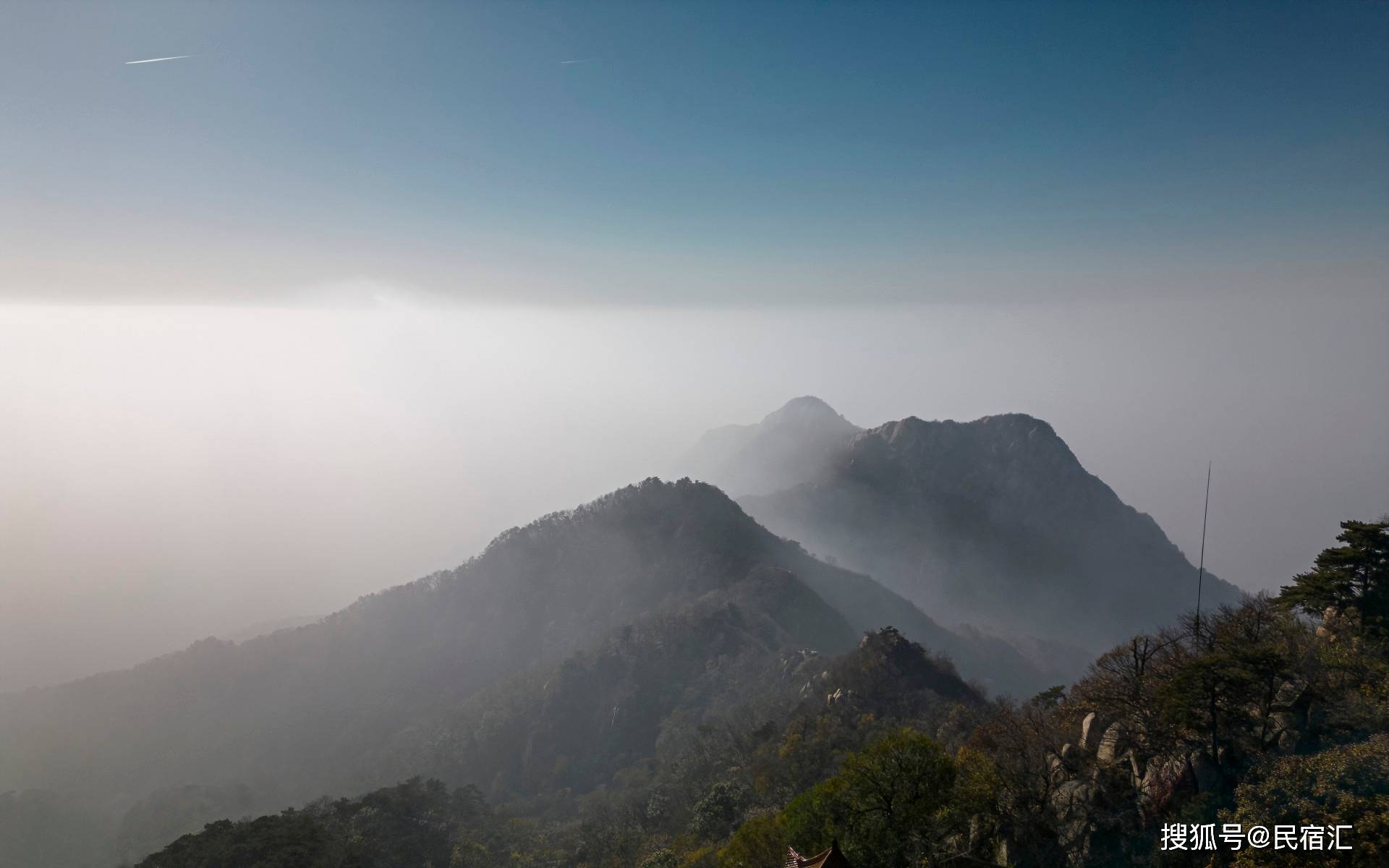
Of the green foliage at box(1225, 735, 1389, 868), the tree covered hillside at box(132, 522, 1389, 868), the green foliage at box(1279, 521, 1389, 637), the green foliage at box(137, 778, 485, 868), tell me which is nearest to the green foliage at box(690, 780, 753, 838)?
the tree covered hillside at box(132, 522, 1389, 868)

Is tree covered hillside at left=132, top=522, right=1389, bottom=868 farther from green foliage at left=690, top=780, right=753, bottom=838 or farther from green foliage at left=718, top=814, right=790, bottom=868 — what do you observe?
green foliage at left=690, top=780, right=753, bottom=838

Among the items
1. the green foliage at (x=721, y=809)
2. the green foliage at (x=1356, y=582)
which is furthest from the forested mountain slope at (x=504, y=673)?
the green foliage at (x=1356, y=582)

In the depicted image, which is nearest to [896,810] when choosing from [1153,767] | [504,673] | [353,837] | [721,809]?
[1153,767]

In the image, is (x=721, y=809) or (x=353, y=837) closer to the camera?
(x=721, y=809)

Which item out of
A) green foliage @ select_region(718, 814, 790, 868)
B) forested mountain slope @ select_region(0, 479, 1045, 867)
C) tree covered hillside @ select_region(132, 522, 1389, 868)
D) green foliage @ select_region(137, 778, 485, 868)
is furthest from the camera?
forested mountain slope @ select_region(0, 479, 1045, 867)

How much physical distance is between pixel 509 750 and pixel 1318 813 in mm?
106300

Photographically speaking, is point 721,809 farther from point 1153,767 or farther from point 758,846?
point 1153,767

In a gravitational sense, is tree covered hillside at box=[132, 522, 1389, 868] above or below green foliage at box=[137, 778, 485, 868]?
above

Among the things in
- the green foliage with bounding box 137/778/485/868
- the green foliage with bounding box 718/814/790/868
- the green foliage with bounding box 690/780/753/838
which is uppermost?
the green foliage with bounding box 718/814/790/868

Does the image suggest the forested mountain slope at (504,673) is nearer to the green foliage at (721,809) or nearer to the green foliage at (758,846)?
the green foliage at (721,809)

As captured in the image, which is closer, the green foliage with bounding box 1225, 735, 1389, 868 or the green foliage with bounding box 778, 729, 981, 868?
the green foliage with bounding box 1225, 735, 1389, 868

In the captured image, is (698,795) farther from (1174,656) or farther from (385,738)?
(385,738)

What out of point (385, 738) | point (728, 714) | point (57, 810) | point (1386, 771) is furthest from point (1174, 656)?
point (57, 810)

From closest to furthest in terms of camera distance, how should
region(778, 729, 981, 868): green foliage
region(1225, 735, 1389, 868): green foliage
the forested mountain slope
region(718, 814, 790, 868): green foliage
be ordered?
region(1225, 735, 1389, 868): green foliage, region(778, 729, 981, 868): green foliage, region(718, 814, 790, 868): green foliage, the forested mountain slope
